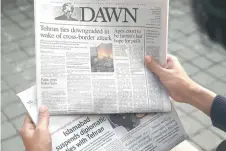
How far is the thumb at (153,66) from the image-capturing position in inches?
36.0

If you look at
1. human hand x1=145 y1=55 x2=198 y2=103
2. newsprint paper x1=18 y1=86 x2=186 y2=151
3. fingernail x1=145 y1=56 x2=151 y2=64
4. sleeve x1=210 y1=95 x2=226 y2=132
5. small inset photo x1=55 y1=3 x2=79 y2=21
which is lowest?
newsprint paper x1=18 y1=86 x2=186 y2=151

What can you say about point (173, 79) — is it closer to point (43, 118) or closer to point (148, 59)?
point (148, 59)

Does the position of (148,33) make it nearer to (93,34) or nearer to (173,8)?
(93,34)

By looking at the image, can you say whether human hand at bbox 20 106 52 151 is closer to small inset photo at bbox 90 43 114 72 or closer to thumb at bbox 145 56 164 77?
small inset photo at bbox 90 43 114 72

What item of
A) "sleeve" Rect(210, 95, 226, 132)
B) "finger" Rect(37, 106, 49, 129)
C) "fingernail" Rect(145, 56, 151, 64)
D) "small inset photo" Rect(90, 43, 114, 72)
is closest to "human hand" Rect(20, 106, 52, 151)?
"finger" Rect(37, 106, 49, 129)

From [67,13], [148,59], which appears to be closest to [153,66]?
[148,59]

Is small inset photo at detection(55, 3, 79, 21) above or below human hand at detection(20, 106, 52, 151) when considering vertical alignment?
above

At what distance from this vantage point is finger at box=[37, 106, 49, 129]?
87 cm

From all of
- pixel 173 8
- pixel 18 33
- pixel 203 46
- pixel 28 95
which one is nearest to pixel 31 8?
pixel 18 33

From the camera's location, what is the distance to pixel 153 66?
0.92 meters

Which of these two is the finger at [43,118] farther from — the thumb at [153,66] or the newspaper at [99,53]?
the thumb at [153,66]

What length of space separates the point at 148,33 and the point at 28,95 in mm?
324

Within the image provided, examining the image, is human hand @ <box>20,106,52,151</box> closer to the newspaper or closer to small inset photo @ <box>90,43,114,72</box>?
the newspaper

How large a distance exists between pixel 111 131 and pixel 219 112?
263 mm
